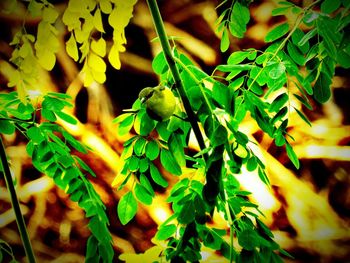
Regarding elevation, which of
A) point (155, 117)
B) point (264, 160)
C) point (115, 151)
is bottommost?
point (264, 160)

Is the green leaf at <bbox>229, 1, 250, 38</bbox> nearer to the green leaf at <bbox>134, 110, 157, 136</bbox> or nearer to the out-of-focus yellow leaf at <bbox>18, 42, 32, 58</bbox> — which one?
the green leaf at <bbox>134, 110, 157, 136</bbox>

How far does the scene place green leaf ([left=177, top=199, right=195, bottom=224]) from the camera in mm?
991

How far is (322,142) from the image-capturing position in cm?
208

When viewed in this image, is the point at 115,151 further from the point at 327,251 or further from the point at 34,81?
the point at 327,251

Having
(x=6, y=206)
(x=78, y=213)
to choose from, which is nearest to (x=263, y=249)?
(x=78, y=213)

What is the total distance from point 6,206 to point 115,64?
2073 mm

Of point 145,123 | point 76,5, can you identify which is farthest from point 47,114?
point 76,5

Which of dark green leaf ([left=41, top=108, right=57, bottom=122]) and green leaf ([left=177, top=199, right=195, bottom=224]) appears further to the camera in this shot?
dark green leaf ([left=41, top=108, right=57, bottom=122])

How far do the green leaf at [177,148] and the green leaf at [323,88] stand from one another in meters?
0.53

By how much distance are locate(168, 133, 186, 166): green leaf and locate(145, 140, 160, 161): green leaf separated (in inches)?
5.9

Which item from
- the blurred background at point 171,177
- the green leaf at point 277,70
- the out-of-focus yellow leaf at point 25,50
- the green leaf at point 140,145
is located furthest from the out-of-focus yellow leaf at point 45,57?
the blurred background at point 171,177

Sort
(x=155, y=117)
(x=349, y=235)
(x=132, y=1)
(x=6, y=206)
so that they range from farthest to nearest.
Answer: (x=6, y=206) → (x=349, y=235) → (x=155, y=117) → (x=132, y=1)

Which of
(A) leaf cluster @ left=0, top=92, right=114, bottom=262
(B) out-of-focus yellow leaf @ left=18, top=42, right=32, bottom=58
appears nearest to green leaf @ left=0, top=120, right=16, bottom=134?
(A) leaf cluster @ left=0, top=92, right=114, bottom=262

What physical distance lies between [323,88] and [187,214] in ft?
2.17
